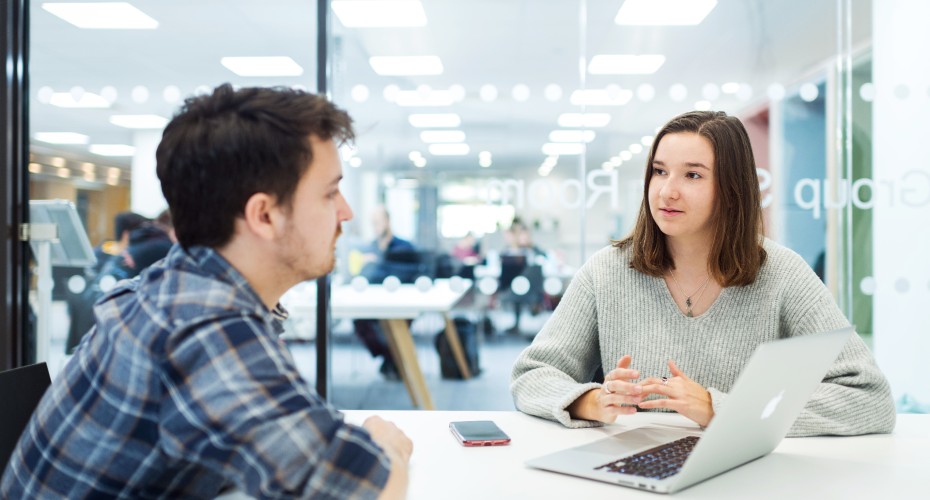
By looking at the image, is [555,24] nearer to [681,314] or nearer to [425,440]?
[681,314]

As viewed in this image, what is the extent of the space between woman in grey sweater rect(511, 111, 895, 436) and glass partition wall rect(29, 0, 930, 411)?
1536 millimetres

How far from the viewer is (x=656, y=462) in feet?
3.90

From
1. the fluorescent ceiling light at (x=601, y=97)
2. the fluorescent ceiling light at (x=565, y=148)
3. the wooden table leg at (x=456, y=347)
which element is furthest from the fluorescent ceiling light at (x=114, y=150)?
the fluorescent ceiling light at (x=601, y=97)

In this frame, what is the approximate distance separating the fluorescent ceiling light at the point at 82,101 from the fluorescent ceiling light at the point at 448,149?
1.54 metres

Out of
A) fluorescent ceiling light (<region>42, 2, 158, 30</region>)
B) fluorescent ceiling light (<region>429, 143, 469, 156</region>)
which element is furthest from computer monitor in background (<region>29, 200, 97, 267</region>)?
fluorescent ceiling light (<region>429, 143, 469, 156</region>)

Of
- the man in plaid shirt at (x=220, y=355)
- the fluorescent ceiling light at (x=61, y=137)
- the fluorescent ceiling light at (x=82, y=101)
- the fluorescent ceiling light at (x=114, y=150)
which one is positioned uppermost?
the fluorescent ceiling light at (x=82, y=101)

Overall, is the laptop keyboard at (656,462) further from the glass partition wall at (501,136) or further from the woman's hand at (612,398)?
the glass partition wall at (501,136)

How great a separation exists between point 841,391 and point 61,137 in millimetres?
3391

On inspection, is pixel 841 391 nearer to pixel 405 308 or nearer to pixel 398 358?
pixel 405 308

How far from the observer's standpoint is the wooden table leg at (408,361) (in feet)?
11.6

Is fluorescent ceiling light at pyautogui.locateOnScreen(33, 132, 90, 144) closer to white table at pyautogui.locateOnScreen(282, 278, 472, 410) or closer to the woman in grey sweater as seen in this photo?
white table at pyautogui.locateOnScreen(282, 278, 472, 410)

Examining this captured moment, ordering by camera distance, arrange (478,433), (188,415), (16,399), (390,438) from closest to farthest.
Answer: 1. (188,415)
2. (390,438)
3. (16,399)
4. (478,433)

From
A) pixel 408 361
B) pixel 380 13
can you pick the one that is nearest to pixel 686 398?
pixel 408 361

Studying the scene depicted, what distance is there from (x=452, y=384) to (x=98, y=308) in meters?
2.73
